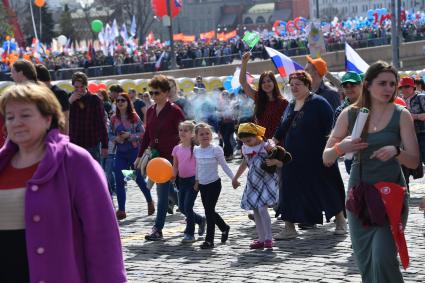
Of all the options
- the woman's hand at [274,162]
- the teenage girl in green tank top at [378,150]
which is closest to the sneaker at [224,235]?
the woman's hand at [274,162]

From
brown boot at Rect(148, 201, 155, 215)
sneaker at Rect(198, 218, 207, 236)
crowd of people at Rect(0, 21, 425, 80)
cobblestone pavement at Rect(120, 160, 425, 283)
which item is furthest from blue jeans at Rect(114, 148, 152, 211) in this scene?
crowd of people at Rect(0, 21, 425, 80)

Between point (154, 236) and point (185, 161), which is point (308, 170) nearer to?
point (185, 161)

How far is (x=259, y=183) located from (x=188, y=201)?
85 centimetres

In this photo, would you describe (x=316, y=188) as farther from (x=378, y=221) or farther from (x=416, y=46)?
(x=416, y=46)

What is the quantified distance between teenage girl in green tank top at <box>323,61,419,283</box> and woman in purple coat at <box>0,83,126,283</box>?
1.84 meters

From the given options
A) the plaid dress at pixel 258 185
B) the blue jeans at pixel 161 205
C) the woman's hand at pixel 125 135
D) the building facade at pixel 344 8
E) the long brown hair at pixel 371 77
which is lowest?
the blue jeans at pixel 161 205

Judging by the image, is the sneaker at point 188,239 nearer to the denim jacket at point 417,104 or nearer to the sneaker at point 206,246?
the sneaker at point 206,246

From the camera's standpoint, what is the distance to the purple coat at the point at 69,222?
4164 millimetres

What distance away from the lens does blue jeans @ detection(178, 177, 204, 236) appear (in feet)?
32.0

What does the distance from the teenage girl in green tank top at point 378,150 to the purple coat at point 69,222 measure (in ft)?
5.98

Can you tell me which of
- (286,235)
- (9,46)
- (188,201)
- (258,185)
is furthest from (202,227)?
(9,46)

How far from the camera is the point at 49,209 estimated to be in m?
4.16

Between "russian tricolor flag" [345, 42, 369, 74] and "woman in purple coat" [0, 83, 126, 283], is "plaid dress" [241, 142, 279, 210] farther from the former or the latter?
"russian tricolor flag" [345, 42, 369, 74]

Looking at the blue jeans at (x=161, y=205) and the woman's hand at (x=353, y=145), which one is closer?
the woman's hand at (x=353, y=145)
